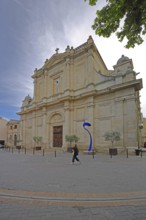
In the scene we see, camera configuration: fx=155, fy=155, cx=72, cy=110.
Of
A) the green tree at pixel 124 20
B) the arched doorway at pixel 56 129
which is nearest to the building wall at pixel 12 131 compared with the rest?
the arched doorway at pixel 56 129

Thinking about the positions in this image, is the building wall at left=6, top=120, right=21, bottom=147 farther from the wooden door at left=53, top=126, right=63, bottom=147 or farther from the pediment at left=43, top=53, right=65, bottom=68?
the pediment at left=43, top=53, right=65, bottom=68

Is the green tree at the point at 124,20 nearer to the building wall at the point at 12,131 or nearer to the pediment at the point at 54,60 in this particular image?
the pediment at the point at 54,60

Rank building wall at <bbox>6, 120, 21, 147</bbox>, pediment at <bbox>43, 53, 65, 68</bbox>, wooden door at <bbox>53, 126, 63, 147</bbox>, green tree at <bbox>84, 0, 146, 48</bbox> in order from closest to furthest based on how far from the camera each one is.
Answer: green tree at <bbox>84, 0, 146, 48</bbox> < wooden door at <bbox>53, 126, 63, 147</bbox> < pediment at <bbox>43, 53, 65, 68</bbox> < building wall at <bbox>6, 120, 21, 147</bbox>

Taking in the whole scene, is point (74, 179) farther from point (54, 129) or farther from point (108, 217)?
point (54, 129)

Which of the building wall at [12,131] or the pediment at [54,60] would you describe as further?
the building wall at [12,131]

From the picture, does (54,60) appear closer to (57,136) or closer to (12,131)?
(57,136)

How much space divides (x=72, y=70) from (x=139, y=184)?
2618cm

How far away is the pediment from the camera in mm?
31944

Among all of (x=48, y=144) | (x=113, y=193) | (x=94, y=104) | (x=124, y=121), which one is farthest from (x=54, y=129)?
(x=113, y=193)

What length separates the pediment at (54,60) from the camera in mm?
31944

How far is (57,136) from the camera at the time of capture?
29.8 meters

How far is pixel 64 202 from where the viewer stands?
4.33 m

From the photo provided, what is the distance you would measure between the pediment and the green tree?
94.5ft

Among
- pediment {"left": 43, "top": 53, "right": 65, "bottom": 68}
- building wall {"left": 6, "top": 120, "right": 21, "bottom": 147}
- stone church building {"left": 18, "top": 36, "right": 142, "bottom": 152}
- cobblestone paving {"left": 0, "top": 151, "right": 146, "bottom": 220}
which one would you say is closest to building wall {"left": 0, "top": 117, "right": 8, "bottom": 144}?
building wall {"left": 6, "top": 120, "right": 21, "bottom": 147}
